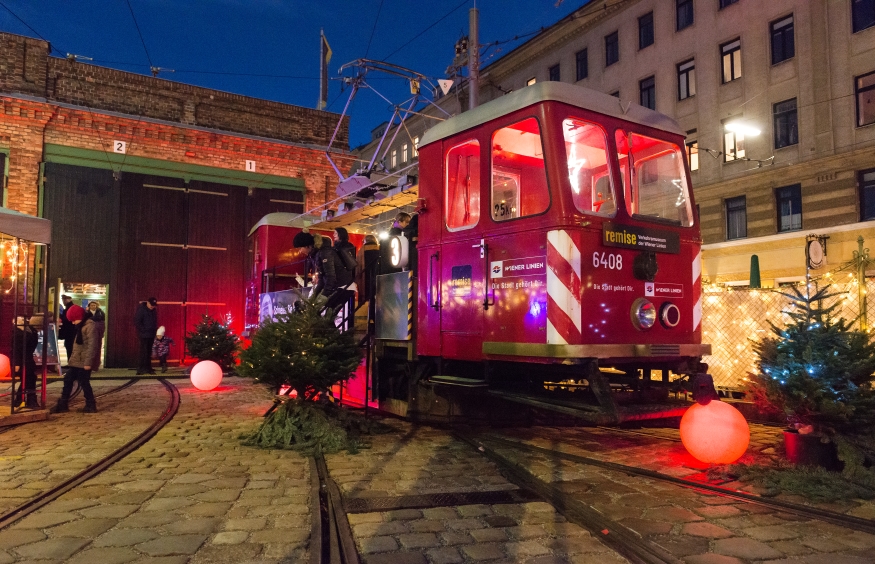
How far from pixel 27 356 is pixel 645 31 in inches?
981

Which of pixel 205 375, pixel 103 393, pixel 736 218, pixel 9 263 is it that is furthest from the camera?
pixel 736 218

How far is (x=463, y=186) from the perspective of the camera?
261 inches

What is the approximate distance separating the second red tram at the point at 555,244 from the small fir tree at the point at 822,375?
0.85 metres

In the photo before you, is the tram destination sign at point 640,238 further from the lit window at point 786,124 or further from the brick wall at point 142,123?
the lit window at point 786,124

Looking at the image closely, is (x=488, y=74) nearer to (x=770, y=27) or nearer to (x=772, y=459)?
(x=770, y=27)

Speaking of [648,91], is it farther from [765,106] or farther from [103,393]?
[103,393]

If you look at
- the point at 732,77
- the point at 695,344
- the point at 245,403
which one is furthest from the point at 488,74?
the point at 695,344

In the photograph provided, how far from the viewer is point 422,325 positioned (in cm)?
684

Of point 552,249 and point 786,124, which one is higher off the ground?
point 786,124

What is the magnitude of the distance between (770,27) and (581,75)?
28.8 feet

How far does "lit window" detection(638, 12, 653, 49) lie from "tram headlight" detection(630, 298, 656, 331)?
22.4 m

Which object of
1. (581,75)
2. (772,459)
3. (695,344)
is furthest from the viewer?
(581,75)

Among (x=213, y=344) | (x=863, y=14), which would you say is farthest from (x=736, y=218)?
(x=213, y=344)

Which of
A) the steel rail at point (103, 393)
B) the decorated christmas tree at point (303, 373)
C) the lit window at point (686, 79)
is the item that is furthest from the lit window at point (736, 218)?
the steel rail at point (103, 393)
